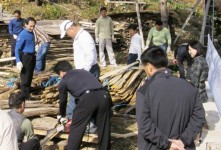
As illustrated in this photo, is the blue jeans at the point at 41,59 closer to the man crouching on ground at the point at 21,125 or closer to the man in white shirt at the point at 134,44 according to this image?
the man in white shirt at the point at 134,44

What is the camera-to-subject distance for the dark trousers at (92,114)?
514 centimetres

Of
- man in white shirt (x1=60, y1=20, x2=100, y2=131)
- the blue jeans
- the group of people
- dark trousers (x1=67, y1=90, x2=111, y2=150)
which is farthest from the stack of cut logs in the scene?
dark trousers (x1=67, y1=90, x2=111, y2=150)

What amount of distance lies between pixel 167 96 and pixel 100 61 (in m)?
8.67

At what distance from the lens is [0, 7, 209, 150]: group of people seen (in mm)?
3613

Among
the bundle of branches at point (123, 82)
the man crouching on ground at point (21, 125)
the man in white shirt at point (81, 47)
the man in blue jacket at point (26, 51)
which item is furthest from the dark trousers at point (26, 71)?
the man crouching on ground at point (21, 125)

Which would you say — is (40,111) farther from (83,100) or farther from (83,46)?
(83,100)

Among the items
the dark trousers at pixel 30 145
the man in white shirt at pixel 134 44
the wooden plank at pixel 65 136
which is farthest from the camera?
the man in white shirt at pixel 134 44

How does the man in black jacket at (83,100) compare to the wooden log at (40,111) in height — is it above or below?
above

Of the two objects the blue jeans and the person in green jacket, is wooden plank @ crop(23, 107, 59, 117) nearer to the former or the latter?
the blue jeans

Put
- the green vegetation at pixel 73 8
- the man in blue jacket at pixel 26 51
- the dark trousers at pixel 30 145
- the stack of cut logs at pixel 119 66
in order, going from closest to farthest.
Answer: the dark trousers at pixel 30 145, the man in blue jacket at pixel 26 51, the stack of cut logs at pixel 119 66, the green vegetation at pixel 73 8

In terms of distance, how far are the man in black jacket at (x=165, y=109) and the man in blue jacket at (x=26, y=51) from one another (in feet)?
15.0

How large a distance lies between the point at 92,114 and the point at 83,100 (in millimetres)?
232

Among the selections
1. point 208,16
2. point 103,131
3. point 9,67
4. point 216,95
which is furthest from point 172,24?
point 103,131

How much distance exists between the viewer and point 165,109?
3602mm
